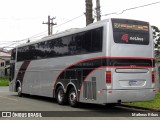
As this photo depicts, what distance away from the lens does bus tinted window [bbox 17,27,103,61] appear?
15.0 m

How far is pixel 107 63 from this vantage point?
46.3ft

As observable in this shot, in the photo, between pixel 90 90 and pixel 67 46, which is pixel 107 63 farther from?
pixel 67 46

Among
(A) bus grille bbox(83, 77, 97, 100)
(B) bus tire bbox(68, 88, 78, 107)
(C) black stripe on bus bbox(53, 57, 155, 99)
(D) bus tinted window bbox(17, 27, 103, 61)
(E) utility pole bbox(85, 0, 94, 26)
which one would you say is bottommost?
(B) bus tire bbox(68, 88, 78, 107)

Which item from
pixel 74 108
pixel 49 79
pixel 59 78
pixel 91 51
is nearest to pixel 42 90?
pixel 49 79

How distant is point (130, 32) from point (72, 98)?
165 inches

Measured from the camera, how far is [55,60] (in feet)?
61.1

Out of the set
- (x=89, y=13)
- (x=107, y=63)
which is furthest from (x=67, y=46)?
(x=89, y=13)

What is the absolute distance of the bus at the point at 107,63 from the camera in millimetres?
14195

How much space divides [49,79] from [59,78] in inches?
53.2

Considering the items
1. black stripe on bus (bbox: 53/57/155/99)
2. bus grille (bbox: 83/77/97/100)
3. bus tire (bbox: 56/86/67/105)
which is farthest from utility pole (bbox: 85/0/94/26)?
bus grille (bbox: 83/77/97/100)

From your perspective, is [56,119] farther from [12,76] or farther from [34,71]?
[12,76]

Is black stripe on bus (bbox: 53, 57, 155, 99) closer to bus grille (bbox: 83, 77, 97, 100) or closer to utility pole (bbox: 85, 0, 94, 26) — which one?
bus grille (bbox: 83, 77, 97, 100)

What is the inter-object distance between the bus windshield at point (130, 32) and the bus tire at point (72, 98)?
11.7ft

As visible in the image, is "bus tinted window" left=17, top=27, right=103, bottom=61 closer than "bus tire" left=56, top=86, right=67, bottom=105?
Yes
